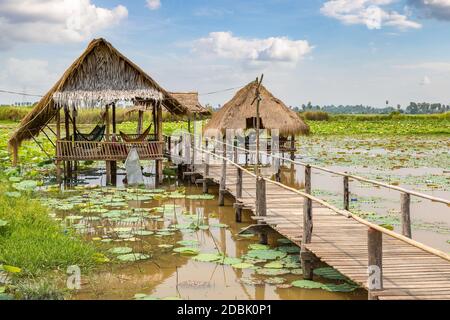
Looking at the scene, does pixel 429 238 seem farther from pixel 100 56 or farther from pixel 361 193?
pixel 100 56

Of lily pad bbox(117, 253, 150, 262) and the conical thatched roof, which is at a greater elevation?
the conical thatched roof

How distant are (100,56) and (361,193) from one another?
22.9ft

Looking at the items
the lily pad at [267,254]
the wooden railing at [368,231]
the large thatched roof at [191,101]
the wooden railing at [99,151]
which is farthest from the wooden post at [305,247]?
the large thatched roof at [191,101]

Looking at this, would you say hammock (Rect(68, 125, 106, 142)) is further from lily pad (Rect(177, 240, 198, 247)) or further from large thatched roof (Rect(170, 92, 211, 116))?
lily pad (Rect(177, 240, 198, 247))

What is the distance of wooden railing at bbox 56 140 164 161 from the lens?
14.7 m

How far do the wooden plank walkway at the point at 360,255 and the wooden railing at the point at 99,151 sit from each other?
5870 millimetres

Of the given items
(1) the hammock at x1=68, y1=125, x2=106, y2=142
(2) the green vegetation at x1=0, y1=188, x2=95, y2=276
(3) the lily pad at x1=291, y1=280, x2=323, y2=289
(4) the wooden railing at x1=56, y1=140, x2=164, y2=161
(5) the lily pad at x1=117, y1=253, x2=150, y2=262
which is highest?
(1) the hammock at x1=68, y1=125, x2=106, y2=142

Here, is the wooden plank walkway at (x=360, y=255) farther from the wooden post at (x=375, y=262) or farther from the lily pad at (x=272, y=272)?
the lily pad at (x=272, y=272)

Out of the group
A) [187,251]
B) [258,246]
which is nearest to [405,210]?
[258,246]

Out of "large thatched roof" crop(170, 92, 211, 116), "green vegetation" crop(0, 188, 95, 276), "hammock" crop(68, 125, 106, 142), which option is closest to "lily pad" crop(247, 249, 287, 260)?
"green vegetation" crop(0, 188, 95, 276)

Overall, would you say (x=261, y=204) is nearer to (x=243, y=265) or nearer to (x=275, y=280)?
(x=243, y=265)

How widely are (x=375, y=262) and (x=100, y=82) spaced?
10.5 meters

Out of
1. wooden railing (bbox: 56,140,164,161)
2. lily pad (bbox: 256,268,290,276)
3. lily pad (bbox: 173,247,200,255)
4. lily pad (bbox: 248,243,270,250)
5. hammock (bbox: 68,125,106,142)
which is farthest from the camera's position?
hammock (bbox: 68,125,106,142)

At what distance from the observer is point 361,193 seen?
44.2 ft
